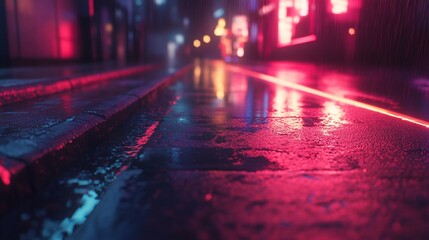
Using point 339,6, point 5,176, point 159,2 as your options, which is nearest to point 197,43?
point 159,2

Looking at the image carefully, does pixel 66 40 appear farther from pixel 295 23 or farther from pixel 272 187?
pixel 272 187

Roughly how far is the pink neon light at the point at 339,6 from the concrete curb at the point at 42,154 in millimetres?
11347

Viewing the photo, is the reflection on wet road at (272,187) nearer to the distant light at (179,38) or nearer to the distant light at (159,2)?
the distant light at (159,2)

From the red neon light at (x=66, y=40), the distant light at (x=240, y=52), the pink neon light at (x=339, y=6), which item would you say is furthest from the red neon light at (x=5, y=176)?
the distant light at (x=240, y=52)

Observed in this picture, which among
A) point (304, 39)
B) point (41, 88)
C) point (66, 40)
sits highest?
point (304, 39)

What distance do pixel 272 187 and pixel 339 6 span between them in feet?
40.6

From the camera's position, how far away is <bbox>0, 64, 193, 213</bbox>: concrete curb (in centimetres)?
189

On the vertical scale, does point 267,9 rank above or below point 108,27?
above

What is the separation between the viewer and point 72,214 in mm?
1845

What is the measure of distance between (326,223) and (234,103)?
5.19 meters

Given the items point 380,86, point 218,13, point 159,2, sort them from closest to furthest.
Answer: point 380,86 < point 159,2 < point 218,13

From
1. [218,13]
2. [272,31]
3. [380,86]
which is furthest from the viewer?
[218,13]

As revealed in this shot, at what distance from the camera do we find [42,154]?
2.24 metres

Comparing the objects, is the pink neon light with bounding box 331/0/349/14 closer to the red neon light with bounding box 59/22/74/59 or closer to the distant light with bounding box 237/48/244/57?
the red neon light with bounding box 59/22/74/59
